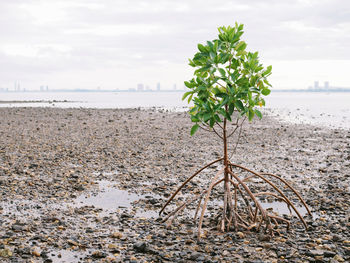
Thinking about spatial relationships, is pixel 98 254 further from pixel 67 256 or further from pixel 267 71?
pixel 267 71

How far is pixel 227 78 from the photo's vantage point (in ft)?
21.8

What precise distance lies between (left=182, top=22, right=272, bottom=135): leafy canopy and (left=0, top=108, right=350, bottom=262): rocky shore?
7.40 feet

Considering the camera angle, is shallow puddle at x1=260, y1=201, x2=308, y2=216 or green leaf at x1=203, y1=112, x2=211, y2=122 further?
shallow puddle at x1=260, y1=201, x2=308, y2=216

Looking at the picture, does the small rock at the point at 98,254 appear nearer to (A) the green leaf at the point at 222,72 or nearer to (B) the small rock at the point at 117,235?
(B) the small rock at the point at 117,235

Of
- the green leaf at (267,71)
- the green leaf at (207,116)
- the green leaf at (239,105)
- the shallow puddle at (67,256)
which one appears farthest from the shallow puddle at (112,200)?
the green leaf at (267,71)

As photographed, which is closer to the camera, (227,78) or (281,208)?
(227,78)

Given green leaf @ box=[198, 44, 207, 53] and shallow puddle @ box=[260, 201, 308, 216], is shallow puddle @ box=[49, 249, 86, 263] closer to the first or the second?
green leaf @ box=[198, 44, 207, 53]

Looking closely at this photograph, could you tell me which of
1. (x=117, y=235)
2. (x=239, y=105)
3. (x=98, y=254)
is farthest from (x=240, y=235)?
(x=98, y=254)

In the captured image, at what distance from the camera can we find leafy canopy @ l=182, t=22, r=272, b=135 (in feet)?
21.8

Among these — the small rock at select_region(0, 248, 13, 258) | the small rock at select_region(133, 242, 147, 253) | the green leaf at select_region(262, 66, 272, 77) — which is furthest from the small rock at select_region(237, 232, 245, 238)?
the small rock at select_region(0, 248, 13, 258)

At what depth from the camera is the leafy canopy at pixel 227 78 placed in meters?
6.64

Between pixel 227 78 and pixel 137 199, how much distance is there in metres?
4.56

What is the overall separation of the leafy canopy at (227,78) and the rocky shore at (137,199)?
2.26 m

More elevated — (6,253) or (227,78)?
(227,78)
